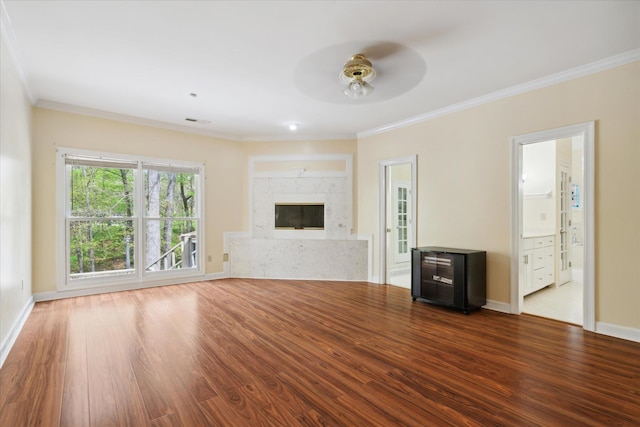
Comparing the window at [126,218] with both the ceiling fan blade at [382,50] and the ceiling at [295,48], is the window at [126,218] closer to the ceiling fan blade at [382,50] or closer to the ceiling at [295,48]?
the ceiling at [295,48]

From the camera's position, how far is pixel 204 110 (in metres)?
4.60

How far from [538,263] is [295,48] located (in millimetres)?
4609

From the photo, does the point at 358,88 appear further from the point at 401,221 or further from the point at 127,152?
the point at 401,221

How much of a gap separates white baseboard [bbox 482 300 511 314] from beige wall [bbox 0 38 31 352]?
16.3 feet

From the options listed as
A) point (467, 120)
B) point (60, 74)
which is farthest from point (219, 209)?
point (467, 120)

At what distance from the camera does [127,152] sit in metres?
4.95

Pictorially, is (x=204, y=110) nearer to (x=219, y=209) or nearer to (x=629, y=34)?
(x=219, y=209)

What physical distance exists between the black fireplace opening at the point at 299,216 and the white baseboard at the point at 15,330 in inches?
142

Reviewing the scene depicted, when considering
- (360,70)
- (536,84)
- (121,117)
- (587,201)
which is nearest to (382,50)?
(360,70)

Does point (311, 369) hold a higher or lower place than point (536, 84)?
lower

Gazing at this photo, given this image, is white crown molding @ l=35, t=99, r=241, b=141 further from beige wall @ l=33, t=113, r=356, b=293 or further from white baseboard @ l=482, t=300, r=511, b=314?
white baseboard @ l=482, t=300, r=511, b=314

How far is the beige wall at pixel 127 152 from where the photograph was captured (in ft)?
14.0

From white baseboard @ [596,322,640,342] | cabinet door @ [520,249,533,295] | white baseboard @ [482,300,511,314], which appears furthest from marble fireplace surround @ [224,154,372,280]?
white baseboard @ [596,322,640,342]

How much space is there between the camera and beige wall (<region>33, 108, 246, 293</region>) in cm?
428
